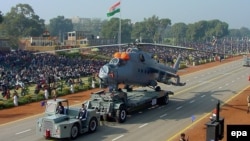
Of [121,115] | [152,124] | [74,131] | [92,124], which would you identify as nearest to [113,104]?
[121,115]

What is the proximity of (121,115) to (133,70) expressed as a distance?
4519 millimetres

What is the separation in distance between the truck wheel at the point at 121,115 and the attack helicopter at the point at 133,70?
204cm

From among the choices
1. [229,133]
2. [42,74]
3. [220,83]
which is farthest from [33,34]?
[229,133]

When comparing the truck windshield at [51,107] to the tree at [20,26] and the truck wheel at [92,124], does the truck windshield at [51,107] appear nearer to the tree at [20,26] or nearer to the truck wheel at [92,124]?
the truck wheel at [92,124]

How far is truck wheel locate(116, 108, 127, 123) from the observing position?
23766 mm

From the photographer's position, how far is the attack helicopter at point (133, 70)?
25359 mm

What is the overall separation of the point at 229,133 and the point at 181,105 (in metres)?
22.1

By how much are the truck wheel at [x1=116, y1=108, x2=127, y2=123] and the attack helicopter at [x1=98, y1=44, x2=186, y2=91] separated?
2041 millimetres

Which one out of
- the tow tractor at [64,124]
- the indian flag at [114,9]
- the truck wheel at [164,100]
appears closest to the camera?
the tow tractor at [64,124]

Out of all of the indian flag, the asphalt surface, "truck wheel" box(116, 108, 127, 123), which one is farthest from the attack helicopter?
the indian flag

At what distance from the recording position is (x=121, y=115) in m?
24.0

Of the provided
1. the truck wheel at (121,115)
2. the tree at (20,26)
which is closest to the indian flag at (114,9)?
the truck wheel at (121,115)

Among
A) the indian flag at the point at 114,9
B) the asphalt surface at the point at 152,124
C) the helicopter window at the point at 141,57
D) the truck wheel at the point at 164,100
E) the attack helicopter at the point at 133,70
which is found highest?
the indian flag at the point at 114,9

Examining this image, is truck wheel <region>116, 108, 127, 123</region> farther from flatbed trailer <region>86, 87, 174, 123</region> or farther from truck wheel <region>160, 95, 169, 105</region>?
truck wheel <region>160, 95, 169, 105</region>
